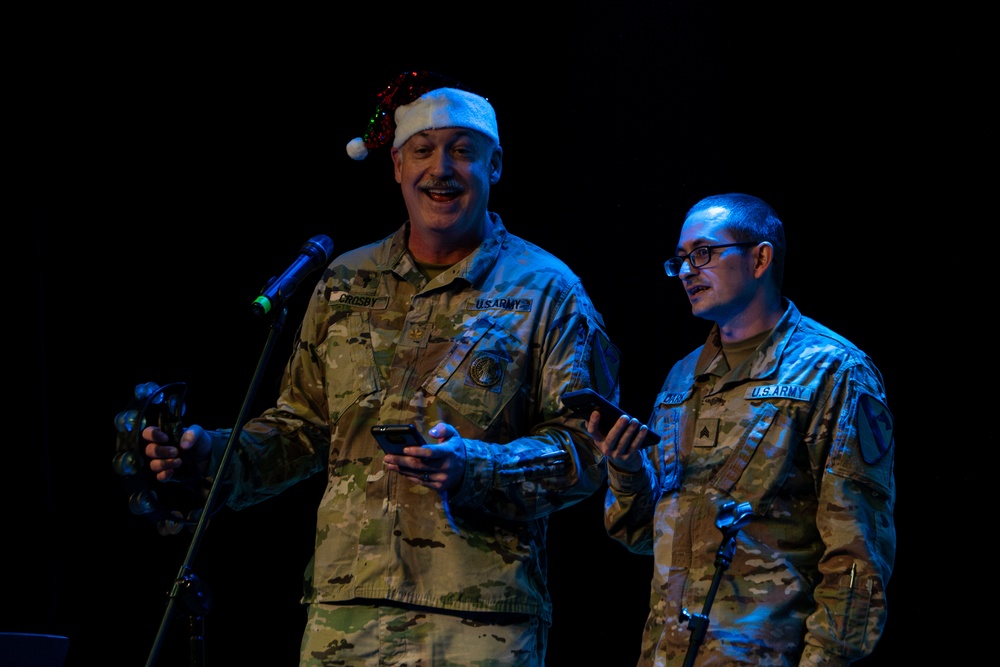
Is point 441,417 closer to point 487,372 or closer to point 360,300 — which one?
point 487,372

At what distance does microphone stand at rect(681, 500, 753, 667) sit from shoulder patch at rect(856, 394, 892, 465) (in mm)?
361

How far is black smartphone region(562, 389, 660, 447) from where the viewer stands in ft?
7.95

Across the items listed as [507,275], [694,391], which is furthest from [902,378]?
[507,275]

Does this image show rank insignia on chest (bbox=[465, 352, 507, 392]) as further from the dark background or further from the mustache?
the dark background

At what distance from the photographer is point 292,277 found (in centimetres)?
254

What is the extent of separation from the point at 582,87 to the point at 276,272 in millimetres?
1380

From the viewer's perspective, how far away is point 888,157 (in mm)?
3709

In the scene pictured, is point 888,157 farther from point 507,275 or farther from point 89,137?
point 89,137

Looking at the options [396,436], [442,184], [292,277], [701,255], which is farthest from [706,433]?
[292,277]

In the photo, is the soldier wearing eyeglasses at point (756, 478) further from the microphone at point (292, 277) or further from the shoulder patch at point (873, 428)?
the microphone at point (292, 277)

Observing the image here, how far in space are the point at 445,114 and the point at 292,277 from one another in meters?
0.81

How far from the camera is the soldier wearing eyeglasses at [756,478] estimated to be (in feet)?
8.21

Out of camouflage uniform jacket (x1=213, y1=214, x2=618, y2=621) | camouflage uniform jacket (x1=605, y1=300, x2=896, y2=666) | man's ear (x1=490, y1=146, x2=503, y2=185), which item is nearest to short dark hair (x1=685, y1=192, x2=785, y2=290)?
camouflage uniform jacket (x1=605, y1=300, x2=896, y2=666)

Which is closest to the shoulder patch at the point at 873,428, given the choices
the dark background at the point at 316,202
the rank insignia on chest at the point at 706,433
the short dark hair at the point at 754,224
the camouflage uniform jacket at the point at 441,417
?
the rank insignia on chest at the point at 706,433
